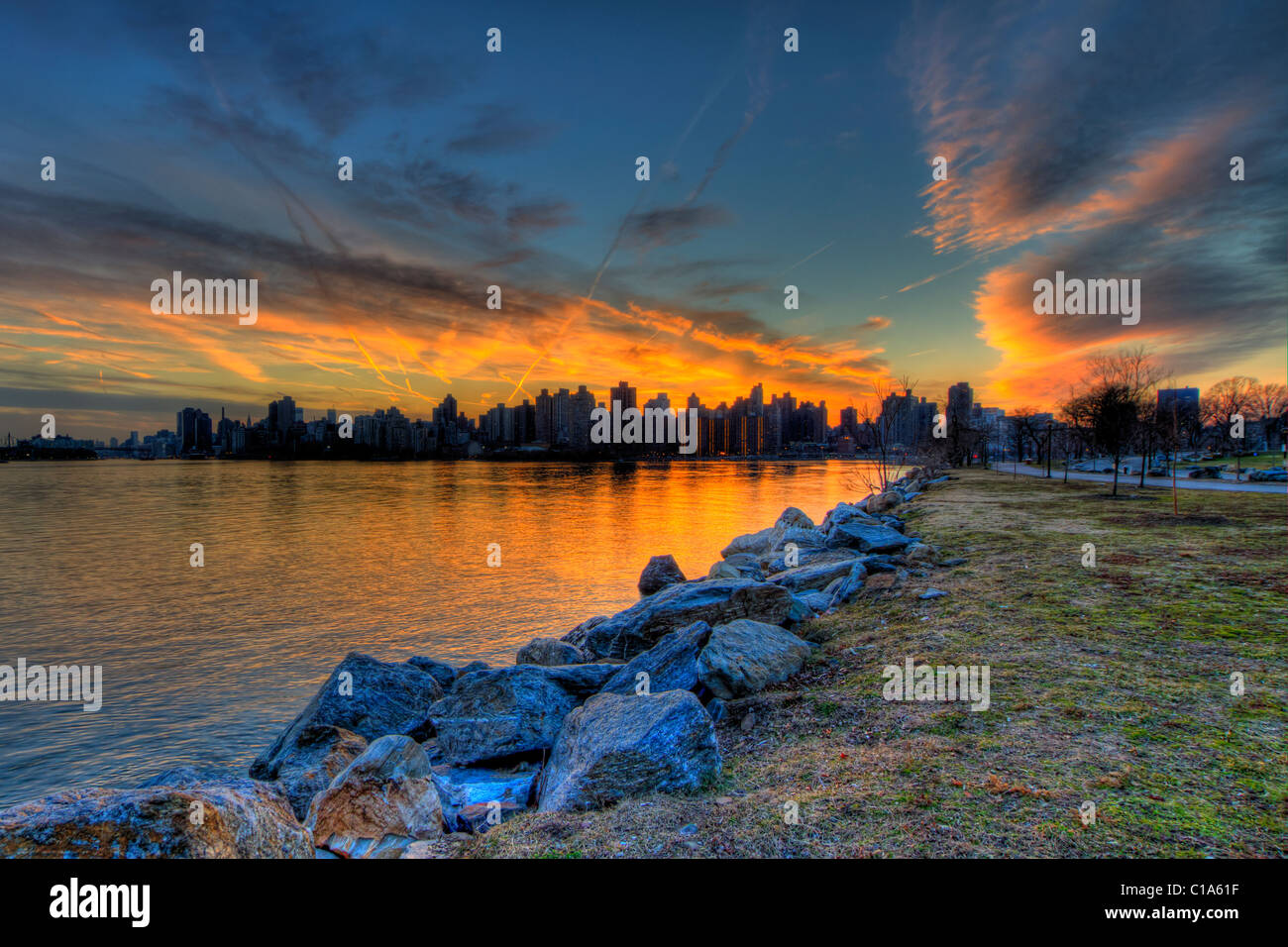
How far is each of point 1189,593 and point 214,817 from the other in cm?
1563

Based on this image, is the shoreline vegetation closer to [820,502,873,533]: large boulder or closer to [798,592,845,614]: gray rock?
[798,592,845,614]: gray rock

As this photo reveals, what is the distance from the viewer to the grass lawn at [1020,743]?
14.9 ft

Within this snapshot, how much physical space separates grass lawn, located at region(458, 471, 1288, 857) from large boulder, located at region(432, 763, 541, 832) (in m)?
1.07

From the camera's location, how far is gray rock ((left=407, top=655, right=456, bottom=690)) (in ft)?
39.4

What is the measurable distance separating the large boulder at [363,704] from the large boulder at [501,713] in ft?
3.59

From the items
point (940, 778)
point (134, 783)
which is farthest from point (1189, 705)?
point (134, 783)

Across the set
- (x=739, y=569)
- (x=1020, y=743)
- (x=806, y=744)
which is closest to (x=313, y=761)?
(x=806, y=744)

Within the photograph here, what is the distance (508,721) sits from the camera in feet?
28.6

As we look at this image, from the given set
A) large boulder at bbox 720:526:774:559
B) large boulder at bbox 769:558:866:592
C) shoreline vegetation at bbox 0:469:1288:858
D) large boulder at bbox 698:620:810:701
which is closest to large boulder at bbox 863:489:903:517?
large boulder at bbox 720:526:774:559

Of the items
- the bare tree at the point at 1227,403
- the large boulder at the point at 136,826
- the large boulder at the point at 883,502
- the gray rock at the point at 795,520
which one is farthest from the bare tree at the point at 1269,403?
the large boulder at the point at 136,826

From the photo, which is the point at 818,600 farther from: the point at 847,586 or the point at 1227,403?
the point at 1227,403

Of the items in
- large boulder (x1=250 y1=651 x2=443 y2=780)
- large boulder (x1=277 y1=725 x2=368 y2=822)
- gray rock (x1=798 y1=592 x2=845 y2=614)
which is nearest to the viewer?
large boulder (x1=277 y1=725 x2=368 y2=822)

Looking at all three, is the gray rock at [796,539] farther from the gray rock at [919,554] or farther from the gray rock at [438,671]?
the gray rock at [438,671]

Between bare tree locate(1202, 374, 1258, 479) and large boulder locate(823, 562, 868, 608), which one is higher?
bare tree locate(1202, 374, 1258, 479)
